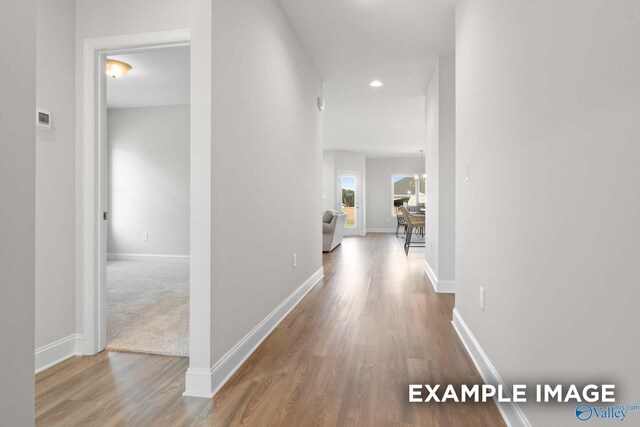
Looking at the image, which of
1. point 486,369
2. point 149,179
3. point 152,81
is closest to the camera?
point 486,369

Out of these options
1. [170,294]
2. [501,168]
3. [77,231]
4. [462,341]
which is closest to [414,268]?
[462,341]

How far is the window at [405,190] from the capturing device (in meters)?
12.6

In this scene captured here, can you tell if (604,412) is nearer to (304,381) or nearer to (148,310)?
(304,381)

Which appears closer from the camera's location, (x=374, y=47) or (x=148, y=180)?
(x=374, y=47)

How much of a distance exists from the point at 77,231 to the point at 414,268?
A: 174 inches

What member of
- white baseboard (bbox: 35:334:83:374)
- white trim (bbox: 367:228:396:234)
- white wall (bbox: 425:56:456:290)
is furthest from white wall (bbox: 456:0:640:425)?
white trim (bbox: 367:228:396:234)

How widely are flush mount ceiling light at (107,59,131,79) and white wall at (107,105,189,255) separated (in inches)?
65.5

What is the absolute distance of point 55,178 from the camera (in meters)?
2.18

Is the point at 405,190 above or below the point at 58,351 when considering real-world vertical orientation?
above

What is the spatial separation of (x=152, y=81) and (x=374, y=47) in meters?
3.05

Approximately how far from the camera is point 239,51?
84.4 inches

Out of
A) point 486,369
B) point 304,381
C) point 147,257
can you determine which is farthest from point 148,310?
point 147,257

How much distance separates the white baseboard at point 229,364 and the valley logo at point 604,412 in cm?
153

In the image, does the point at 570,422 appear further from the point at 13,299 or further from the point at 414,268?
the point at 414,268
